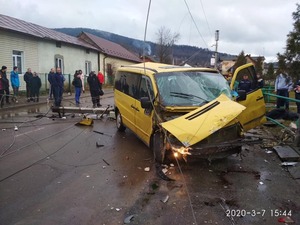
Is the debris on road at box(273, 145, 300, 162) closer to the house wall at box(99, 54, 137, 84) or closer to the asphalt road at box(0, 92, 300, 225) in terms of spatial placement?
the asphalt road at box(0, 92, 300, 225)

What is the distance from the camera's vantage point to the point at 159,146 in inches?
239

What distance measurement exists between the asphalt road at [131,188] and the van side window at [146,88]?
1.32m

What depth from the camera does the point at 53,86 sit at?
50.7 feet

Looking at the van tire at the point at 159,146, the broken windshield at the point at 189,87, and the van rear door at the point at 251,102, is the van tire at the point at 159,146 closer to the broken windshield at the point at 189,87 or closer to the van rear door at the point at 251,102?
the broken windshield at the point at 189,87

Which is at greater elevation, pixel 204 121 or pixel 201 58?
pixel 201 58

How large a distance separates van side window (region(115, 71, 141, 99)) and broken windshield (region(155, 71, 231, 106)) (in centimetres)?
104

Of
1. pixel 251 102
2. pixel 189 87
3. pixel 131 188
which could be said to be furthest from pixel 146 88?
pixel 131 188

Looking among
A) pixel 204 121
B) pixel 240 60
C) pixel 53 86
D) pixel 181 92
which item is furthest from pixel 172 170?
pixel 240 60

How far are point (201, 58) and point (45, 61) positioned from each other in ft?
56.0

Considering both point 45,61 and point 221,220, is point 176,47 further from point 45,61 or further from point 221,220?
point 45,61

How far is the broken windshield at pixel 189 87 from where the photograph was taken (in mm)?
6332

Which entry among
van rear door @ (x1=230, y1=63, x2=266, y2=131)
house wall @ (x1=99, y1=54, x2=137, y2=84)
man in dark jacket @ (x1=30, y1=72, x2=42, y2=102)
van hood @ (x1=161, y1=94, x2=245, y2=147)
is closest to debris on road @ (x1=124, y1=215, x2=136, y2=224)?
van hood @ (x1=161, y1=94, x2=245, y2=147)

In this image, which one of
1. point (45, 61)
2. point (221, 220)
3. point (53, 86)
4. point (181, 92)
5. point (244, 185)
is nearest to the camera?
point (221, 220)

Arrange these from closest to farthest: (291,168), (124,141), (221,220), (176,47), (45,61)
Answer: (221,220) → (291,168) → (124,141) → (176,47) → (45,61)
